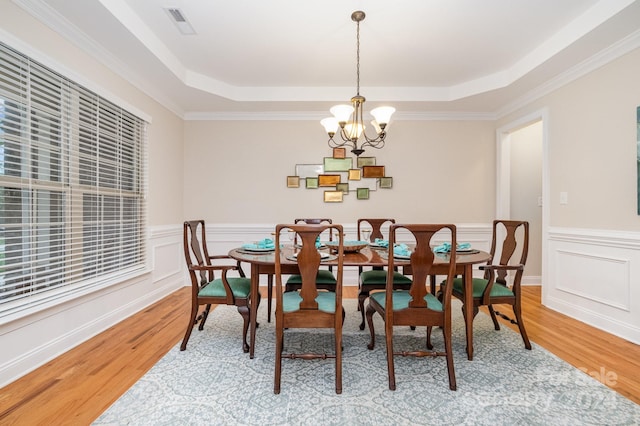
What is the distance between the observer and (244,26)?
257cm

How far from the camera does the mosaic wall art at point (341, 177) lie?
167 inches

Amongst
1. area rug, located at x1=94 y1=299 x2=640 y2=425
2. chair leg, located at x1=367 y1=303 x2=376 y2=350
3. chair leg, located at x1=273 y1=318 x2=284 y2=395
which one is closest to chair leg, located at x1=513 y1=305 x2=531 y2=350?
area rug, located at x1=94 y1=299 x2=640 y2=425

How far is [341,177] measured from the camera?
427cm

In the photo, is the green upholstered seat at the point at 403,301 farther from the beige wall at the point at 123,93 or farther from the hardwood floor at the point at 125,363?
the beige wall at the point at 123,93

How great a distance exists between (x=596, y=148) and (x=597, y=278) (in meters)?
1.21

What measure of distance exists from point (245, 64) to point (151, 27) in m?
0.93

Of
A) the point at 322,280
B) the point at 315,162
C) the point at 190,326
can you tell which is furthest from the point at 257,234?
the point at 190,326

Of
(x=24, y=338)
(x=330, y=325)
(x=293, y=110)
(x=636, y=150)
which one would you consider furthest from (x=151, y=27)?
(x=636, y=150)

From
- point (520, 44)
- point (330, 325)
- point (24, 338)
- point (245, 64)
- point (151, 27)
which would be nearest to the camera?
point (330, 325)

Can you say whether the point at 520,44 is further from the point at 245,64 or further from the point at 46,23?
the point at 46,23

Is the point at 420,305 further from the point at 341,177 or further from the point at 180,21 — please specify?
the point at 180,21

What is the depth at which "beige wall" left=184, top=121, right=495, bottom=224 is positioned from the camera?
4250mm

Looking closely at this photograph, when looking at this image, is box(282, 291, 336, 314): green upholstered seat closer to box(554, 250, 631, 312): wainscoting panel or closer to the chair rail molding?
the chair rail molding

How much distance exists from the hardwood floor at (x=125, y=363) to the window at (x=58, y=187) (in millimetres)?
465
